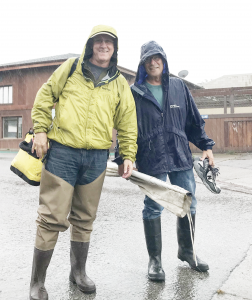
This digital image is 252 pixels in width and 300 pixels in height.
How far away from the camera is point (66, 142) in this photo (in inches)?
98.9

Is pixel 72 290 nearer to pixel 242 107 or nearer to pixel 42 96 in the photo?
pixel 42 96

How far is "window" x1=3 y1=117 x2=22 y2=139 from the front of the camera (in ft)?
90.7

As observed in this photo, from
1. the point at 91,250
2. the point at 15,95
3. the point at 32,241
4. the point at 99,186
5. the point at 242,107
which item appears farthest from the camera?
the point at 15,95

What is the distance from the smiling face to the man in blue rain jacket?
40 cm

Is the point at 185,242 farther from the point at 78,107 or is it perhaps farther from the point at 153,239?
the point at 78,107

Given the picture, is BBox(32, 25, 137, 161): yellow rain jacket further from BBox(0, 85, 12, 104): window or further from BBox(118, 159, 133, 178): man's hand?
BBox(0, 85, 12, 104): window

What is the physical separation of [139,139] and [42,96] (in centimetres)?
94

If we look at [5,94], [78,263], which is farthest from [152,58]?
[5,94]

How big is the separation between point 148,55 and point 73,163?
46.0 inches

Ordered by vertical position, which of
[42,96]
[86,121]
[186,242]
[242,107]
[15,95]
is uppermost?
[15,95]

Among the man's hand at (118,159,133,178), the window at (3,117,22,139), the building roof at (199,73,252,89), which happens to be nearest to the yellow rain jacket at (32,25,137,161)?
the man's hand at (118,159,133,178)

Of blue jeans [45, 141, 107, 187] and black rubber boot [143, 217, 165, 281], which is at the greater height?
blue jeans [45, 141, 107, 187]

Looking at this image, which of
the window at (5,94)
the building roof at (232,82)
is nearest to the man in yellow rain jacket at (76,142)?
the window at (5,94)

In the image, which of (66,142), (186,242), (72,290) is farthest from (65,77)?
(186,242)
